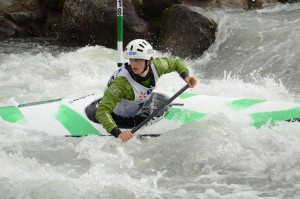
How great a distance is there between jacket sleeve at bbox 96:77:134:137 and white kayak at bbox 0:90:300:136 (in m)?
0.54

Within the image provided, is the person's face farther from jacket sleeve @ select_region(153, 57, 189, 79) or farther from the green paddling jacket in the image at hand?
jacket sleeve @ select_region(153, 57, 189, 79)

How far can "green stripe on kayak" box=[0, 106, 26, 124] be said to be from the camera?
5435 mm

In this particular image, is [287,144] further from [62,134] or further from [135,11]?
[135,11]

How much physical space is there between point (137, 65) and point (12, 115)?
1872mm

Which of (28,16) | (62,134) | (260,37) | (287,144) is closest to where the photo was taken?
(287,144)

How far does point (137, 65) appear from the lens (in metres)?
4.54

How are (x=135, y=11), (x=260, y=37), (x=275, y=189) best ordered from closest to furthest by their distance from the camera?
(x=275, y=189) < (x=260, y=37) < (x=135, y=11)

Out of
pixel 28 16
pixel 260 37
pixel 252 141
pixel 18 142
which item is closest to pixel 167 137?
pixel 252 141

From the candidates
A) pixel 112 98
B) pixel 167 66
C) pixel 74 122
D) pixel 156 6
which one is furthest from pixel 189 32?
pixel 112 98

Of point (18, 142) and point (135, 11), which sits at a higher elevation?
point (135, 11)

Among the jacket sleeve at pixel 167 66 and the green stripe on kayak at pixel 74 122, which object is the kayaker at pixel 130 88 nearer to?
the jacket sleeve at pixel 167 66

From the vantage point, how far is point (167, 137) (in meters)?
4.90

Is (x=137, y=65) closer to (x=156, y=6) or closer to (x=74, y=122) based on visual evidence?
(x=74, y=122)

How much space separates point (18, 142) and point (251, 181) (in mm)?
2575
